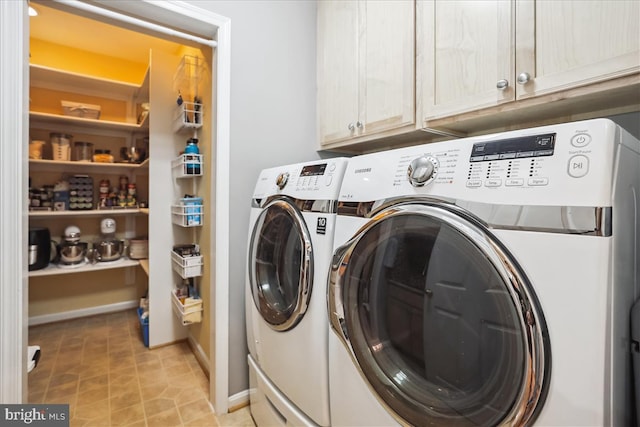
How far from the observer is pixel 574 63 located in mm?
811

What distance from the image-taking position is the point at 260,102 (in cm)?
156

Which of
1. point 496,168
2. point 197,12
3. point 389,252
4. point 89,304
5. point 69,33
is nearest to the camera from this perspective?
point 496,168

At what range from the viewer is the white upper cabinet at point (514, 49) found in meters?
0.75

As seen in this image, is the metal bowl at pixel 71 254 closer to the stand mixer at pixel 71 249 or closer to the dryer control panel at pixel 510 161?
the stand mixer at pixel 71 249

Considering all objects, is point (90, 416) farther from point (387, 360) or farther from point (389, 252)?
point (389, 252)

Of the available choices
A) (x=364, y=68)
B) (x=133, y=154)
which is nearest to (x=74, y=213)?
(x=133, y=154)

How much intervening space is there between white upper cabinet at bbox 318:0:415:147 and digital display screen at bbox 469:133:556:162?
0.63 metres

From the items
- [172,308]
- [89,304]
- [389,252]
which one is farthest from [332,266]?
[89,304]

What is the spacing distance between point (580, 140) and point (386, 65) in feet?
3.14

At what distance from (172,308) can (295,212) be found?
1649 mm

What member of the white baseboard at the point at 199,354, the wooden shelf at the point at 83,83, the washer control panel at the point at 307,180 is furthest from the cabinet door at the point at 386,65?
the wooden shelf at the point at 83,83

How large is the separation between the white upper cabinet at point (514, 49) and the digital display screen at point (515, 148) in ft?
1.46

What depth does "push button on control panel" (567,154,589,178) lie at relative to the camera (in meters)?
0.49

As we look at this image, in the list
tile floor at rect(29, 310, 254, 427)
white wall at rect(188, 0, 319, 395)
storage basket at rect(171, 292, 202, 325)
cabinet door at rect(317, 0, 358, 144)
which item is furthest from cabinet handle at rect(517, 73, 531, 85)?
storage basket at rect(171, 292, 202, 325)
